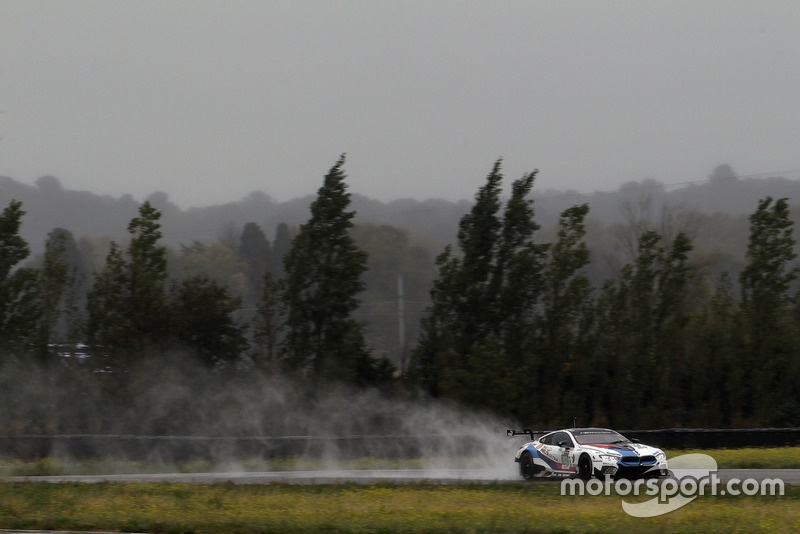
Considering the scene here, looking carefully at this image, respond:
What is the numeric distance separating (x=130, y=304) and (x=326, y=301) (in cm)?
809

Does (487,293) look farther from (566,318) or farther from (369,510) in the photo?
(369,510)

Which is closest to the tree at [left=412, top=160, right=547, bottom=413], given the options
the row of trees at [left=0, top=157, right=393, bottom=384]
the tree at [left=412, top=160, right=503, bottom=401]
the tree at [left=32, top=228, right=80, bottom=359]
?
the tree at [left=412, top=160, right=503, bottom=401]

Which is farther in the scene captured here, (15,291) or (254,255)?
(254,255)

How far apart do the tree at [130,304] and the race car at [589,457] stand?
21647 mm

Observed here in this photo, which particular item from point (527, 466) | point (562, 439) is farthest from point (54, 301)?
point (562, 439)

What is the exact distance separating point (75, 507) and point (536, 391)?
81.6 feet

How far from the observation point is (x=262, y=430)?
117ft

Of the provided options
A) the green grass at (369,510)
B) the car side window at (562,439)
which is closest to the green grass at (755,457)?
the car side window at (562,439)

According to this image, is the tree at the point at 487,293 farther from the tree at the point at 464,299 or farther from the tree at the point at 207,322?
the tree at the point at 207,322

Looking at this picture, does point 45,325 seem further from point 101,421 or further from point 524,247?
point 524,247

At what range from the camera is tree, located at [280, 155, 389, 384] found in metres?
39.0

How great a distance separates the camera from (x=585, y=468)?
1856cm

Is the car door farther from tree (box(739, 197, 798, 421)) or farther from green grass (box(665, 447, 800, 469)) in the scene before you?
tree (box(739, 197, 798, 421))

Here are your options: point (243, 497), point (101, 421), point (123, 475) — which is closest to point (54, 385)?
point (101, 421)
